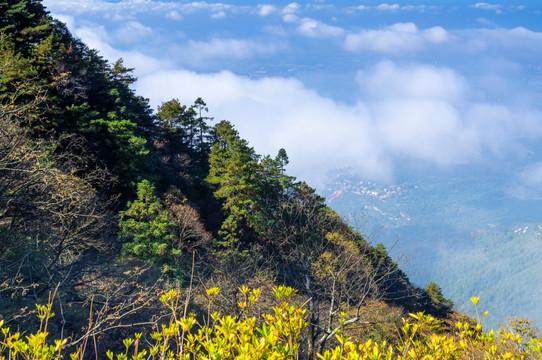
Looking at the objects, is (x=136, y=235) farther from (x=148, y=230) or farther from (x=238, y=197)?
(x=238, y=197)

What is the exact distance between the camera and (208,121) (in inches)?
1603

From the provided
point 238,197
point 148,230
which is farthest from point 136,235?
point 238,197

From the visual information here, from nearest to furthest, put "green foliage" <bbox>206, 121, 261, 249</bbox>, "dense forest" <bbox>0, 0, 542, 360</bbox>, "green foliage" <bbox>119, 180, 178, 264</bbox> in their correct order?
"dense forest" <bbox>0, 0, 542, 360</bbox> → "green foliage" <bbox>119, 180, 178, 264</bbox> → "green foliage" <bbox>206, 121, 261, 249</bbox>

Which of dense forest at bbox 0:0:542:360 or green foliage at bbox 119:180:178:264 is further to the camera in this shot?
green foliage at bbox 119:180:178:264

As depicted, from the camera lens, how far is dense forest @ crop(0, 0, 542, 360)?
316 inches

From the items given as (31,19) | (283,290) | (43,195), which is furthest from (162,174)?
(283,290)

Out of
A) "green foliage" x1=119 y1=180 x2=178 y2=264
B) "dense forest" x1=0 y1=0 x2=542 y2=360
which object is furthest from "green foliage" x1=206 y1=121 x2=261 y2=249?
"green foliage" x1=119 y1=180 x2=178 y2=264

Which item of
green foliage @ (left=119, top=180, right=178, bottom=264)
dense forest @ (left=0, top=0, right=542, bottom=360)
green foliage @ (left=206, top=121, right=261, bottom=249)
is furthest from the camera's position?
green foliage @ (left=206, top=121, right=261, bottom=249)

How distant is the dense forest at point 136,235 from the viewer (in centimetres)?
803

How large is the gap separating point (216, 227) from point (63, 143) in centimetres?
1348

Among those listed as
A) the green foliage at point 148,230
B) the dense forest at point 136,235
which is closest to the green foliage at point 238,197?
the dense forest at point 136,235

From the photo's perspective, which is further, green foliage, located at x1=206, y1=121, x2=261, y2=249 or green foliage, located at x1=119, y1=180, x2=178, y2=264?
green foliage, located at x1=206, y1=121, x2=261, y2=249

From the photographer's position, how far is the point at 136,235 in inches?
743

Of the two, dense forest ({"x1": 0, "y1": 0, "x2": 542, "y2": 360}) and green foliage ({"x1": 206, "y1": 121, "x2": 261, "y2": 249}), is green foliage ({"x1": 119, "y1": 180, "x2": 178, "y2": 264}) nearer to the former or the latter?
dense forest ({"x1": 0, "y1": 0, "x2": 542, "y2": 360})
